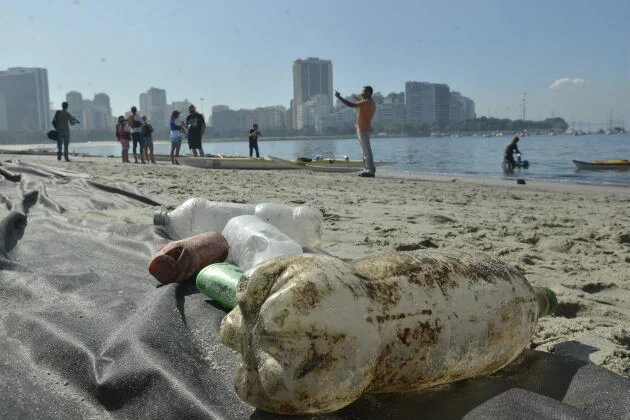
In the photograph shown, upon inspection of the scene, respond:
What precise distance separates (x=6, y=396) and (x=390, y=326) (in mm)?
1169

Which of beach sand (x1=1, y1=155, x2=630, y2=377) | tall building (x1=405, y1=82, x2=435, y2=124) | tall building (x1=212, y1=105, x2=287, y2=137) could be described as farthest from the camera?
tall building (x1=212, y1=105, x2=287, y2=137)

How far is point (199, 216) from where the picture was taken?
3.91 m

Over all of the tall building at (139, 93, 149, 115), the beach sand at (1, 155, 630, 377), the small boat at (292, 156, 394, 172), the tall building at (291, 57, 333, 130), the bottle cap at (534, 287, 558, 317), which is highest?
the tall building at (291, 57, 333, 130)

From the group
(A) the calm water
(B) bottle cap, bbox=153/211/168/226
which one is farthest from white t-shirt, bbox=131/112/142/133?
(B) bottle cap, bbox=153/211/168/226

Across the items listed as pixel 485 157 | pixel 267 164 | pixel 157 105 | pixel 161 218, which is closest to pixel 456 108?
pixel 157 105

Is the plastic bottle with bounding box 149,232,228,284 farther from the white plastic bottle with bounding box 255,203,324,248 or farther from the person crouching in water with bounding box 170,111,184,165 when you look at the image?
the person crouching in water with bounding box 170,111,184,165

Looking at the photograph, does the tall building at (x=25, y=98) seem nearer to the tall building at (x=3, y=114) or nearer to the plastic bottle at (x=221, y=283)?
the tall building at (x=3, y=114)

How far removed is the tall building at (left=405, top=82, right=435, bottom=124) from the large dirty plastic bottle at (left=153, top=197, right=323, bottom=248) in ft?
493

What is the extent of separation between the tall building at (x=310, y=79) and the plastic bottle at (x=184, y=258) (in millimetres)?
161297

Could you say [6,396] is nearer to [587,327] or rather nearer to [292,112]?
[587,327]

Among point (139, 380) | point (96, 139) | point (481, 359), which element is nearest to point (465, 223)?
point (481, 359)

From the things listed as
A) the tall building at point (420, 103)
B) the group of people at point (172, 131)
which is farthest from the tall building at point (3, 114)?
the group of people at point (172, 131)

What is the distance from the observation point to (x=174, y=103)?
157m

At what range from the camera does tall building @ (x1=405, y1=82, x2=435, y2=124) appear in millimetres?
151125
